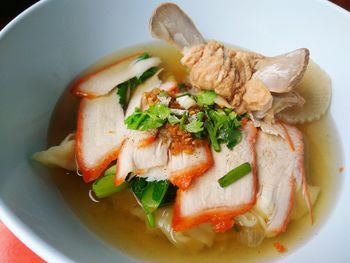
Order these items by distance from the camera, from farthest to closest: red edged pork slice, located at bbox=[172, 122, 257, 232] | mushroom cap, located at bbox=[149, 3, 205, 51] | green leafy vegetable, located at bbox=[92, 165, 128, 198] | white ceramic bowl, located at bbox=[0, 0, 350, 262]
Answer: mushroom cap, located at bbox=[149, 3, 205, 51], green leafy vegetable, located at bbox=[92, 165, 128, 198], red edged pork slice, located at bbox=[172, 122, 257, 232], white ceramic bowl, located at bbox=[0, 0, 350, 262]

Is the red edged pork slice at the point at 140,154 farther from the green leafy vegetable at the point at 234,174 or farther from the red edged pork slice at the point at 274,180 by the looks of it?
the red edged pork slice at the point at 274,180

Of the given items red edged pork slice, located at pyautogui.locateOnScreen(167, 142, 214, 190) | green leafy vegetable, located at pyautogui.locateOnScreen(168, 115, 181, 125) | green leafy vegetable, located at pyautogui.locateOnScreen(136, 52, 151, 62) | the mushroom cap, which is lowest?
red edged pork slice, located at pyautogui.locateOnScreen(167, 142, 214, 190)

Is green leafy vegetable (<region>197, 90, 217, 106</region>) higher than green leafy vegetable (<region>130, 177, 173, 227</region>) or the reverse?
higher

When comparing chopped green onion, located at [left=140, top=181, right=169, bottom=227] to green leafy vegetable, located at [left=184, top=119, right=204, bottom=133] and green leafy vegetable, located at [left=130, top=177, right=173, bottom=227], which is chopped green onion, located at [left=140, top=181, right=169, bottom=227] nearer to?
green leafy vegetable, located at [left=130, top=177, right=173, bottom=227]

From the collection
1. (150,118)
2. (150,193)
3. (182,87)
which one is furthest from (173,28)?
(150,193)

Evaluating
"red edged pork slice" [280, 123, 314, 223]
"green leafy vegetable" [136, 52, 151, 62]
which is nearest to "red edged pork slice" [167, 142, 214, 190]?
"red edged pork slice" [280, 123, 314, 223]

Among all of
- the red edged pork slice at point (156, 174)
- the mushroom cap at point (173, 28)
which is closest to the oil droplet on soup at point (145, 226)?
the red edged pork slice at point (156, 174)
